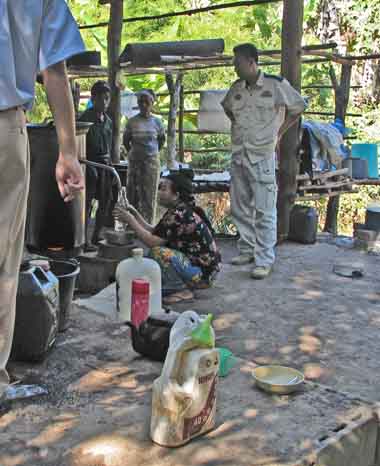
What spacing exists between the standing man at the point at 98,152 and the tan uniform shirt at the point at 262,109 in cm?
148

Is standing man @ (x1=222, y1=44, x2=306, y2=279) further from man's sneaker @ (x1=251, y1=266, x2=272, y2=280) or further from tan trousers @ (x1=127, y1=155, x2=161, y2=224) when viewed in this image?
tan trousers @ (x1=127, y1=155, x2=161, y2=224)

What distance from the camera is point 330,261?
21.7ft

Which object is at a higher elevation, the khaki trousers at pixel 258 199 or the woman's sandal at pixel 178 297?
A: the khaki trousers at pixel 258 199

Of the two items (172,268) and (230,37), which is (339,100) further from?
(230,37)

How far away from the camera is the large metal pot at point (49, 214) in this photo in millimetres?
5105

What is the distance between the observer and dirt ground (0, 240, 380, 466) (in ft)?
8.32

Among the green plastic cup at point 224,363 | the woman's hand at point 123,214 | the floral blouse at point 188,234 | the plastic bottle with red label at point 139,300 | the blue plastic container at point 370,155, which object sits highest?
the blue plastic container at point 370,155

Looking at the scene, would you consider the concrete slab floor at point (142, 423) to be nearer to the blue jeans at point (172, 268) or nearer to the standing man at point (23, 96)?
the standing man at point (23, 96)

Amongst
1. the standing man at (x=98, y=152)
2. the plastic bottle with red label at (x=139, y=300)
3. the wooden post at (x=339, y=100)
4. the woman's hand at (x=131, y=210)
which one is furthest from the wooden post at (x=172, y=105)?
the plastic bottle with red label at (x=139, y=300)

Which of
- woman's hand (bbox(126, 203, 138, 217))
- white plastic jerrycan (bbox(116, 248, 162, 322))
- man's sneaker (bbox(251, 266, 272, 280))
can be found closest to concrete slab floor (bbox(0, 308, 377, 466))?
white plastic jerrycan (bbox(116, 248, 162, 322))

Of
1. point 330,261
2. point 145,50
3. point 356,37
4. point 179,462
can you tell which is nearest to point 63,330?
point 179,462

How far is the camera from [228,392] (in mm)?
3098

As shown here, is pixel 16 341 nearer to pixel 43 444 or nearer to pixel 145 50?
pixel 43 444

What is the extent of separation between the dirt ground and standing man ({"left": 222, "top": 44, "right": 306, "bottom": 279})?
2.73 ft
